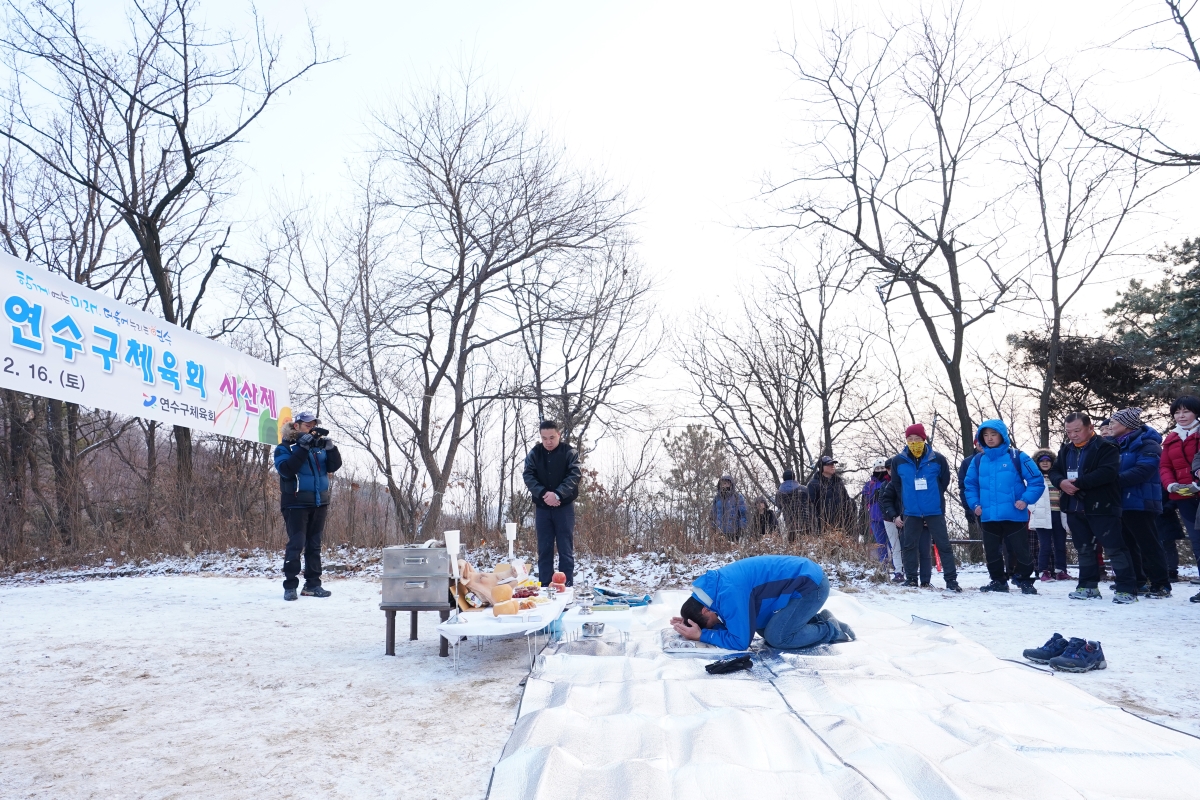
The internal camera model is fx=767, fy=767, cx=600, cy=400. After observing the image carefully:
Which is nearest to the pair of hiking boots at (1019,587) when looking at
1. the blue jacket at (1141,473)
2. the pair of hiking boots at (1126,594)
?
the pair of hiking boots at (1126,594)

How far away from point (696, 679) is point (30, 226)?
16.5 m

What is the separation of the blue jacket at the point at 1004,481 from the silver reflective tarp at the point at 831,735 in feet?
10.2

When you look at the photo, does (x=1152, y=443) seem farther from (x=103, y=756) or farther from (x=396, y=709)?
(x=103, y=756)

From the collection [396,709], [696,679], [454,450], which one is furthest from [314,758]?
[454,450]

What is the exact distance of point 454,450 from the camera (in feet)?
48.7

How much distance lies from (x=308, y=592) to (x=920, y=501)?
19.3 feet

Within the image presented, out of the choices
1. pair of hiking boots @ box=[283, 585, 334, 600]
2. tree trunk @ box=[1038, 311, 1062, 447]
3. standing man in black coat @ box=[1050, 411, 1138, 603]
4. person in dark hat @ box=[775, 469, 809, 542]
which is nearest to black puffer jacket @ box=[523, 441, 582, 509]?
pair of hiking boots @ box=[283, 585, 334, 600]

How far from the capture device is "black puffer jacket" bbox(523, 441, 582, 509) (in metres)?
6.99

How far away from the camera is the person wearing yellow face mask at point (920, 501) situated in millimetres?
7184

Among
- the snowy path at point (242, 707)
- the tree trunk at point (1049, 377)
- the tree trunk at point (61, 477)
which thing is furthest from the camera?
the tree trunk at point (1049, 377)

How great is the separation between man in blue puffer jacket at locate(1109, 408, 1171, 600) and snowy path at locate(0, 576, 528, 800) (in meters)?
5.07

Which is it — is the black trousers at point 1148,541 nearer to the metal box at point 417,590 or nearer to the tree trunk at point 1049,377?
the metal box at point 417,590

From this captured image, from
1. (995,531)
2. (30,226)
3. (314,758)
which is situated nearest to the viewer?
(314,758)

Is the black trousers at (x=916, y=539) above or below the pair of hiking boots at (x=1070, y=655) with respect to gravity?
above
